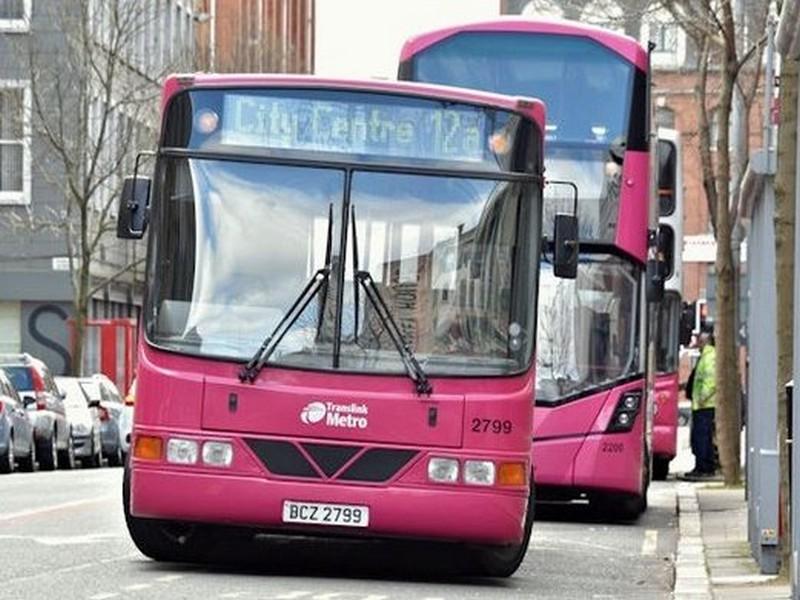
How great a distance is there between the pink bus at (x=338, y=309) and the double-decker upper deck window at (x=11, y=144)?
43.1m

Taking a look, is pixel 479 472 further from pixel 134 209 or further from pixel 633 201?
pixel 633 201

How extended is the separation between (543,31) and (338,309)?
30.0 feet

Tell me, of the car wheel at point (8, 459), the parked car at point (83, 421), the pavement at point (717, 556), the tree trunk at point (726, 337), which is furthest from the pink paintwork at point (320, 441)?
the parked car at point (83, 421)

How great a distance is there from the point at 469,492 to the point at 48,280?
152 feet

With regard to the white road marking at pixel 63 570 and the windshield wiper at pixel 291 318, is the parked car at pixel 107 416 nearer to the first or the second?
the white road marking at pixel 63 570

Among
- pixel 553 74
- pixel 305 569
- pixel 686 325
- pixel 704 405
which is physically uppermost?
pixel 553 74

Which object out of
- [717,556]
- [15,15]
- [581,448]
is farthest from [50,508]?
[15,15]

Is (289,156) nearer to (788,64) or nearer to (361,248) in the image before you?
(361,248)

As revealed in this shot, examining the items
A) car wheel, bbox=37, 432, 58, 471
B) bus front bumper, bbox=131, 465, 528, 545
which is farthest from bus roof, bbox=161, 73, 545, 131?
car wheel, bbox=37, 432, 58, 471

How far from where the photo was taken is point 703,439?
127 feet

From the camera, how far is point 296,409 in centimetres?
1658

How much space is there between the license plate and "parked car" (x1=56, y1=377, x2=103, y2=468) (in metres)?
28.3

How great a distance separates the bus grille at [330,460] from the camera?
16547mm

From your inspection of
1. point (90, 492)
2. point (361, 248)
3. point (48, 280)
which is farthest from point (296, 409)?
point (48, 280)
